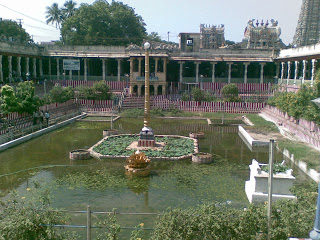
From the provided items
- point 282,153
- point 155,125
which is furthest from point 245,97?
point 282,153

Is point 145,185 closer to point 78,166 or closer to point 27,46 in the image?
point 78,166

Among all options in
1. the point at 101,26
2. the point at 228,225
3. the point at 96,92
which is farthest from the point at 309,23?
the point at 228,225

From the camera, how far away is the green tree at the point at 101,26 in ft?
167

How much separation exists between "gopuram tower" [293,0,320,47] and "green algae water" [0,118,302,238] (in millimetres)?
40092

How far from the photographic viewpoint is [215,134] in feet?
74.7

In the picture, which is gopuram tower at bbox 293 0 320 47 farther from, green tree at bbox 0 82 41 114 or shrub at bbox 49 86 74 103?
green tree at bbox 0 82 41 114

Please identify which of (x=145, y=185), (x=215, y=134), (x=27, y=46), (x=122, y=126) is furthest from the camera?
(x=27, y=46)

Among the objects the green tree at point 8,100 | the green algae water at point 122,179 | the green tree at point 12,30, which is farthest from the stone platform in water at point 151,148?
the green tree at point 12,30

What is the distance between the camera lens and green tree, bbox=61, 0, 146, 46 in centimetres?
5093

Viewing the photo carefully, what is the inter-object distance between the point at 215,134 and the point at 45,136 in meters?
11.3

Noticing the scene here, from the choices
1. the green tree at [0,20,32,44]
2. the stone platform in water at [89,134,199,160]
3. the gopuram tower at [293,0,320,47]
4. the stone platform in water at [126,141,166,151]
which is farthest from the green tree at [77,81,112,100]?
the gopuram tower at [293,0,320,47]

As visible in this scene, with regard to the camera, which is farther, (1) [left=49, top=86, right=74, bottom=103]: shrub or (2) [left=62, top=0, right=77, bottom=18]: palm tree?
(2) [left=62, top=0, right=77, bottom=18]: palm tree

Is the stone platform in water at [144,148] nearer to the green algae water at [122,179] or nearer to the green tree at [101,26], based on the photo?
the green algae water at [122,179]

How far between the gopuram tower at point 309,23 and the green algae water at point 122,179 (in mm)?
40092
